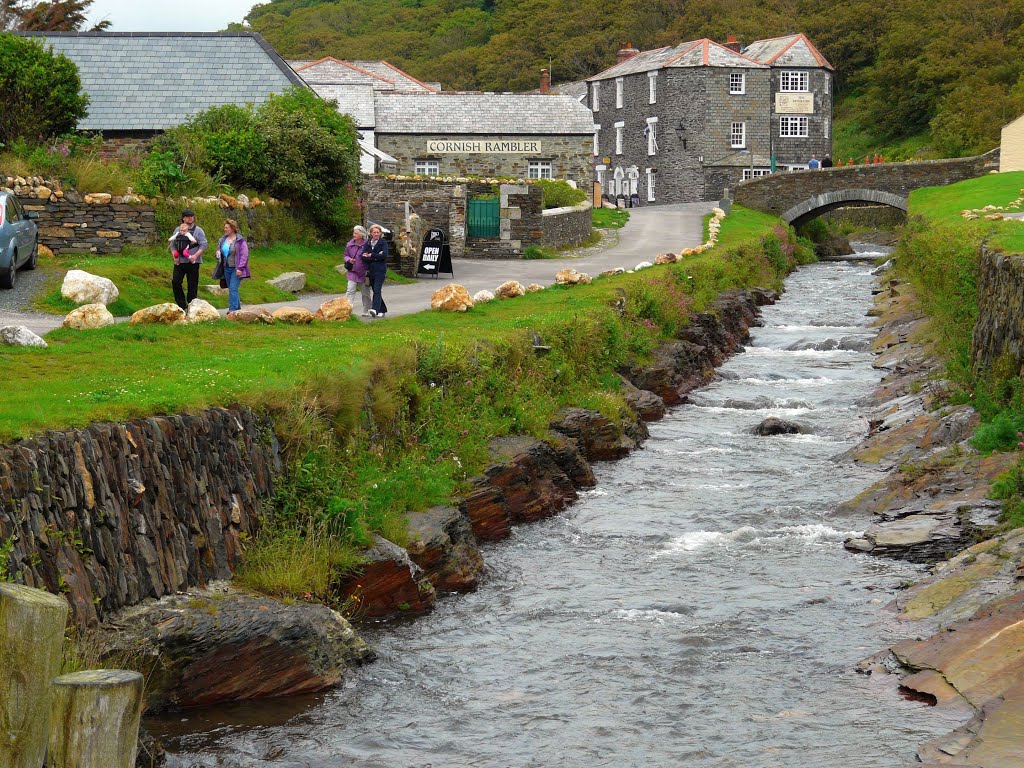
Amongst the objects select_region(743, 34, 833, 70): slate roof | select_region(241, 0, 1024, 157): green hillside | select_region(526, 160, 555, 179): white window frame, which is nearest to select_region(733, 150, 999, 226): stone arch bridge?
select_region(526, 160, 555, 179): white window frame

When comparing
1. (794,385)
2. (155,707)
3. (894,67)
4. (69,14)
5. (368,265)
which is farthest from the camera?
(894,67)

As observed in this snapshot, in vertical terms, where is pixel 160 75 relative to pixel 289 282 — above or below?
above

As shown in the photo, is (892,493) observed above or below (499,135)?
below

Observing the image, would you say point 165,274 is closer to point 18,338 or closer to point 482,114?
point 18,338

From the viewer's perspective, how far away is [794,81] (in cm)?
8931

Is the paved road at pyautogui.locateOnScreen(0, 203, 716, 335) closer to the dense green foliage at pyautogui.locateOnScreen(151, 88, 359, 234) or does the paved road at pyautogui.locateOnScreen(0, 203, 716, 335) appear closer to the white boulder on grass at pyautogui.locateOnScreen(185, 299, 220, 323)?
the white boulder on grass at pyautogui.locateOnScreen(185, 299, 220, 323)

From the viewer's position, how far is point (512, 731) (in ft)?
36.2

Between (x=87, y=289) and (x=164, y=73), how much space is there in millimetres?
19158

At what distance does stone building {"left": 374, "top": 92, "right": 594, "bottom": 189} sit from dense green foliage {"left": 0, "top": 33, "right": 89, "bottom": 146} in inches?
1267

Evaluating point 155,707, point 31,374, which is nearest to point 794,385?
point 31,374

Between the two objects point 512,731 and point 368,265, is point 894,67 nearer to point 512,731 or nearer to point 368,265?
point 368,265

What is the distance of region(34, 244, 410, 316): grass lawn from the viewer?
80.8ft

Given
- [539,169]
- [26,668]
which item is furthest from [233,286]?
[539,169]

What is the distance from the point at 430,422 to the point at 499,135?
165 feet
